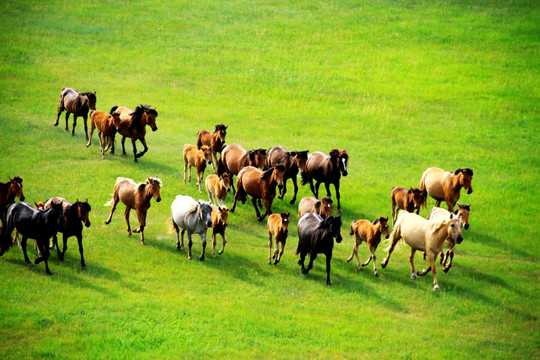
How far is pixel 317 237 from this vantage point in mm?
19188

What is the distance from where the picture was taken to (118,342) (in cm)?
1530

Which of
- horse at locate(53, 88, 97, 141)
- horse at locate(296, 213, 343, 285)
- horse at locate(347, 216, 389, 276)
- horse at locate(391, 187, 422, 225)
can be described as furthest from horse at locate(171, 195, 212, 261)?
horse at locate(53, 88, 97, 141)

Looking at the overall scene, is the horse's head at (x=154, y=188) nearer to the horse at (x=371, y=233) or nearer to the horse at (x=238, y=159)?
the horse at (x=238, y=159)

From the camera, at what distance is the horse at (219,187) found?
74.6 feet

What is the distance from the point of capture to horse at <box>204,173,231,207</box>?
22.8m

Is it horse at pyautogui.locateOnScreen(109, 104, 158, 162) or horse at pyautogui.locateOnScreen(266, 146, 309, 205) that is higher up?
horse at pyautogui.locateOnScreen(109, 104, 158, 162)

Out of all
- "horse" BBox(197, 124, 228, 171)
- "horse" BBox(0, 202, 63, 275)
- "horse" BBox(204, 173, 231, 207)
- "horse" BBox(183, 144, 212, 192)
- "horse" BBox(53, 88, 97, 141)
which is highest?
"horse" BBox(53, 88, 97, 141)

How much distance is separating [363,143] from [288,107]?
6.51 m

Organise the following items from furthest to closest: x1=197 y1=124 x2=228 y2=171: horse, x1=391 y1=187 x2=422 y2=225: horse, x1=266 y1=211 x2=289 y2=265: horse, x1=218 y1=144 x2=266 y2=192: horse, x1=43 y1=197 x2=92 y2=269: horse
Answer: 1. x1=197 y1=124 x2=228 y2=171: horse
2. x1=218 y1=144 x2=266 y2=192: horse
3. x1=391 y1=187 x2=422 y2=225: horse
4. x1=266 y1=211 x2=289 y2=265: horse
5. x1=43 y1=197 x2=92 y2=269: horse

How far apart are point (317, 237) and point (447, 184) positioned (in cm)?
705

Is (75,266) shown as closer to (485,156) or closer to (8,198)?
(8,198)

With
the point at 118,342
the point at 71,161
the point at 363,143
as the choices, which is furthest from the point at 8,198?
the point at 363,143

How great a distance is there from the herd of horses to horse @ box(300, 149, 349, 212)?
4 cm

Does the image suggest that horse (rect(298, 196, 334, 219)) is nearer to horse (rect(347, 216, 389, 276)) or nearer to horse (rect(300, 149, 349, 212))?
horse (rect(347, 216, 389, 276))
